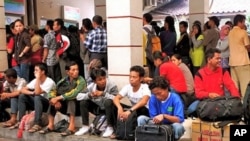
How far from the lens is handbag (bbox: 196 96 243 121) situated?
4.17 metres

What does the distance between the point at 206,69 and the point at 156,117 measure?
1099 mm

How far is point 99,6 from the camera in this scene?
32.2 feet

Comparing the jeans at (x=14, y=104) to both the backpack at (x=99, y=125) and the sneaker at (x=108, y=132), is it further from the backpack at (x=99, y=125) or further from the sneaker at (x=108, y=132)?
the sneaker at (x=108, y=132)

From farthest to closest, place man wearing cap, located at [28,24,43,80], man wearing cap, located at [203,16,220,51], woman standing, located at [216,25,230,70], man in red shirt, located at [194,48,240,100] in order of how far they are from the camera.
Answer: man wearing cap, located at [203,16,220,51]
woman standing, located at [216,25,230,70]
man wearing cap, located at [28,24,43,80]
man in red shirt, located at [194,48,240,100]

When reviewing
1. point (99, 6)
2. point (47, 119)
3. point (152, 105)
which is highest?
point (99, 6)

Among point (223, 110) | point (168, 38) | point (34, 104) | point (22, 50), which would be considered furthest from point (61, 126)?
point (168, 38)

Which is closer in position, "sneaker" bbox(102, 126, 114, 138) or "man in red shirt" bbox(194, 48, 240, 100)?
"man in red shirt" bbox(194, 48, 240, 100)

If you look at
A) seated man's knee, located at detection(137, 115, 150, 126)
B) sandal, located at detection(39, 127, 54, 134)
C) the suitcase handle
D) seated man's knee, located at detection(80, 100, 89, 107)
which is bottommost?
sandal, located at detection(39, 127, 54, 134)

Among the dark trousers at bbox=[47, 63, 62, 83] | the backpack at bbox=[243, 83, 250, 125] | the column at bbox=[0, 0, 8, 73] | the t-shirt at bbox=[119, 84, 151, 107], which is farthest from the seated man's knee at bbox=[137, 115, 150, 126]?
the column at bbox=[0, 0, 8, 73]

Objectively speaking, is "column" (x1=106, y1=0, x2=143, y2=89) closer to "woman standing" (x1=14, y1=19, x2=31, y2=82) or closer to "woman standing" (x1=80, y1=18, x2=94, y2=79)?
"woman standing" (x1=80, y1=18, x2=94, y2=79)

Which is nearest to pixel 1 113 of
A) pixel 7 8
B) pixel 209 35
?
pixel 209 35

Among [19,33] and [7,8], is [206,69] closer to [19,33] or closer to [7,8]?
[19,33]

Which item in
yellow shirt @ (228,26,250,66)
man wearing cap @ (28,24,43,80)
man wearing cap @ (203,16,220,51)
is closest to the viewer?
yellow shirt @ (228,26,250,66)

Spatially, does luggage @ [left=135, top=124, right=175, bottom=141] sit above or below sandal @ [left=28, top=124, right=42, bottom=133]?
above
